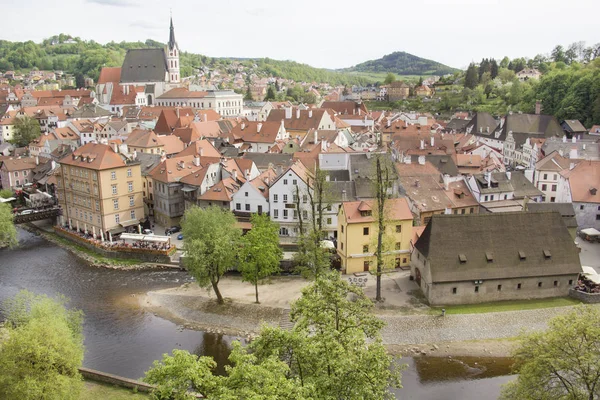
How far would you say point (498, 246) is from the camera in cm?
3716

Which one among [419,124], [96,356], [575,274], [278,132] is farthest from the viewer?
[419,124]

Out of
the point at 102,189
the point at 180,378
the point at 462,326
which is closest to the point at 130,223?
the point at 102,189

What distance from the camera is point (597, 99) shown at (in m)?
93.6

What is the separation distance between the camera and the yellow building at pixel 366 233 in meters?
41.9

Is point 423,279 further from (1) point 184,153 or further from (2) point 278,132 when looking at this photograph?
(2) point 278,132

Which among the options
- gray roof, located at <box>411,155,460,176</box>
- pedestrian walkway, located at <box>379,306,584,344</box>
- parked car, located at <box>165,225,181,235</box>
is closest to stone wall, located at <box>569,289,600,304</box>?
pedestrian walkway, located at <box>379,306,584,344</box>

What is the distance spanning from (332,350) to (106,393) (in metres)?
14.5

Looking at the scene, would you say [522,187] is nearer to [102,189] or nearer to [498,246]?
[498,246]

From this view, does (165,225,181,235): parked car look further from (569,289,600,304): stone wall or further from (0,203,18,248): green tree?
(569,289,600,304): stone wall

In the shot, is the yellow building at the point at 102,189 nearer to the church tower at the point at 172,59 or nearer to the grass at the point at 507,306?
the grass at the point at 507,306

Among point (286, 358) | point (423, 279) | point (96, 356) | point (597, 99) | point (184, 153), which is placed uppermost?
point (597, 99)

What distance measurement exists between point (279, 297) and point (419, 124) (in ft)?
222

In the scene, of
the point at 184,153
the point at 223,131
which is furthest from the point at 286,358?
the point at 223,131

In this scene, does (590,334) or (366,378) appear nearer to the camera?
(366,378)
